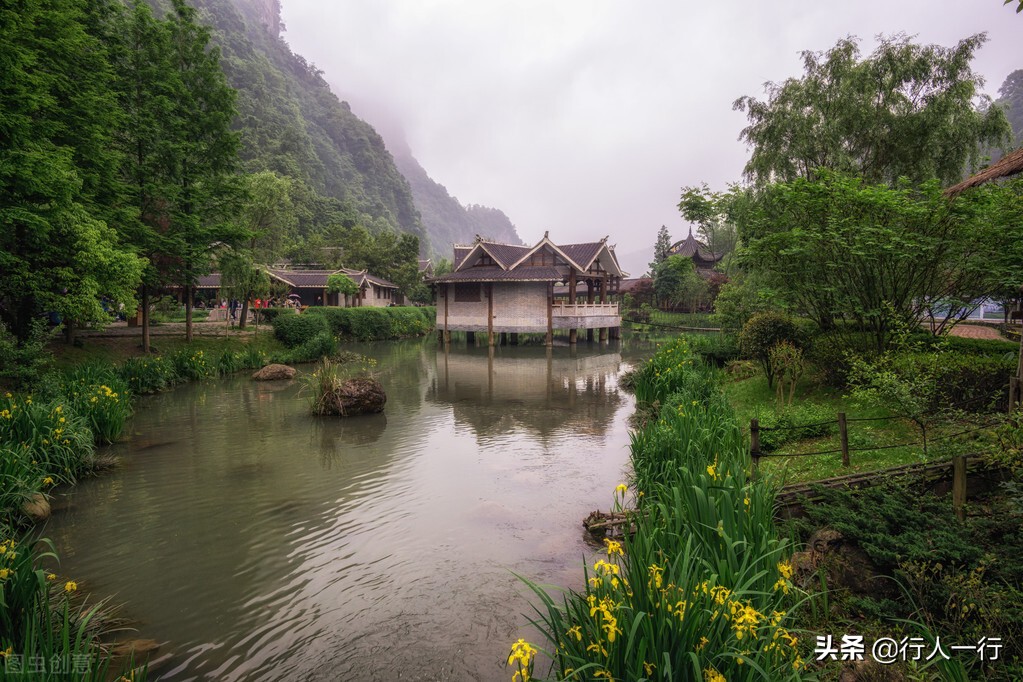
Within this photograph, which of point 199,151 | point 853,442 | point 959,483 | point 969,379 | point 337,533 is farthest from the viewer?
point 199,151

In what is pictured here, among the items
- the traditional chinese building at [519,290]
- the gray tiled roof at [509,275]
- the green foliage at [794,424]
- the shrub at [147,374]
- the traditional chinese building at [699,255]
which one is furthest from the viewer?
the traditional chinese building at [699,255]

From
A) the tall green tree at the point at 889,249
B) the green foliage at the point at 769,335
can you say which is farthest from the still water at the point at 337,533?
the tall green tree at the point at 889,249

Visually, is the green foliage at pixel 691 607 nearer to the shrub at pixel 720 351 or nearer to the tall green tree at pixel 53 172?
the shrub at pixel 720 351

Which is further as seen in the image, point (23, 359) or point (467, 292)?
point (467, 292)

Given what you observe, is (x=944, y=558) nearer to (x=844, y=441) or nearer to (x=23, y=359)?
(x=844, y=441)

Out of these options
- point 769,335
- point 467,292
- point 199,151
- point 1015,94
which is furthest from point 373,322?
point 1015,94

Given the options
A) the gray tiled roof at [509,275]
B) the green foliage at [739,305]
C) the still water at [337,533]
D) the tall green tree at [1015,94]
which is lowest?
the still water at [337,533]

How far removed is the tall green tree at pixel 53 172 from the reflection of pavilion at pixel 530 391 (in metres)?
9.61

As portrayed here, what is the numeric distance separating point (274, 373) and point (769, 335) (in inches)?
679

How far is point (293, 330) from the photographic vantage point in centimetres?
2661

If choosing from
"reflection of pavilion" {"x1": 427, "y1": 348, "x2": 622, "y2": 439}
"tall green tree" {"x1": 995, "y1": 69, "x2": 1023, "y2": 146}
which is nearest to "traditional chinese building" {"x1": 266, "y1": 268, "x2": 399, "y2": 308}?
"reflection of pavilion" {"x1": 427, "y1": 348, "x2": 622, "y2": 439}

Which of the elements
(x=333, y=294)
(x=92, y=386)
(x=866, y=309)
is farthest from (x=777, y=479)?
(x=333, y=294)

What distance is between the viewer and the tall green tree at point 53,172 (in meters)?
11.0

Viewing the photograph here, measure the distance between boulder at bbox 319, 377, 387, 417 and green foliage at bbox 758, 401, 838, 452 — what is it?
32.4 feet
